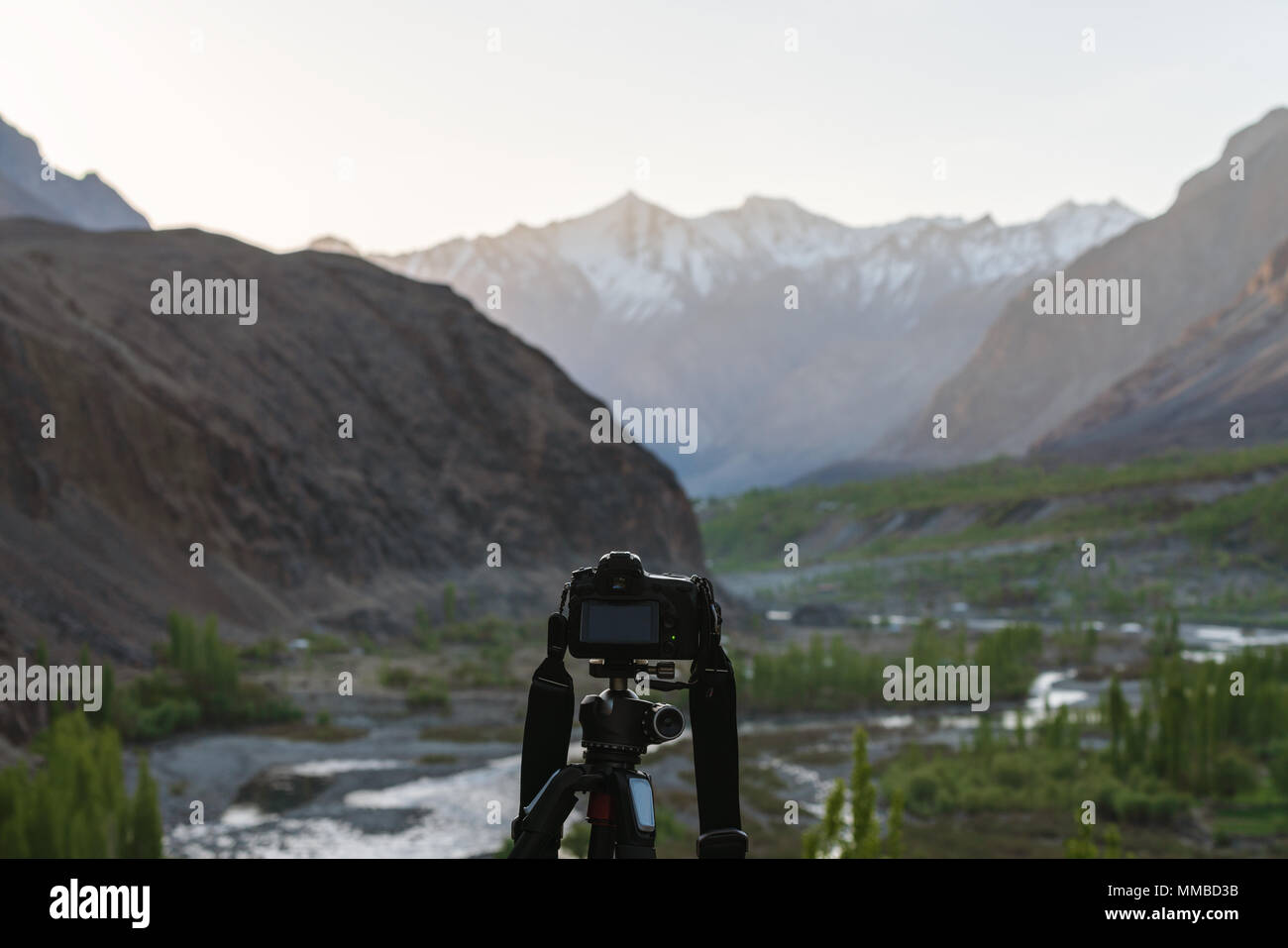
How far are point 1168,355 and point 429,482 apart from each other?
367 feet

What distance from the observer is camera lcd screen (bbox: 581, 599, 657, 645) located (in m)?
2.89

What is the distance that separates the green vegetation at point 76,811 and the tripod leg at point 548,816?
10.2 metres

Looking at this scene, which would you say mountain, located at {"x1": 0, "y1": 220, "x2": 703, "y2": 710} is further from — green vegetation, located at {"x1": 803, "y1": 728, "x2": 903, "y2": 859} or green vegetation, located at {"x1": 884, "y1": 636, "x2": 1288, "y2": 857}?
green vegetation, located at {"x1": 803, "y1": 728, "x2": 903, "y2": 859}

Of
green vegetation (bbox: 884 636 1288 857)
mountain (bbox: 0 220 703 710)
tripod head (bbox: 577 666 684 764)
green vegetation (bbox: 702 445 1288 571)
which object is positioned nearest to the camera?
tripod head (bbox: 577 666 684 764)

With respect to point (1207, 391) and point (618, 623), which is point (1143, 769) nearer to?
point (618, 623)

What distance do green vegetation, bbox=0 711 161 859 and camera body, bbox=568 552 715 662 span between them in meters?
10.3

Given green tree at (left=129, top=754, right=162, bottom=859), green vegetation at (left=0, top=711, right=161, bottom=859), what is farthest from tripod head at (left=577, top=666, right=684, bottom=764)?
green tree at (left=129, top=754, right=162, bottom=859)

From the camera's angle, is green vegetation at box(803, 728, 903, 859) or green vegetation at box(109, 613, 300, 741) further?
green vegetation at box(109, 613, 300, 741)

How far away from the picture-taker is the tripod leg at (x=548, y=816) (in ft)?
9.09

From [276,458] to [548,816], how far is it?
57223 mm

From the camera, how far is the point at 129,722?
3027cm

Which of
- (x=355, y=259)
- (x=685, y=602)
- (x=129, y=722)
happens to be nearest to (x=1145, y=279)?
(x=355, y=259)

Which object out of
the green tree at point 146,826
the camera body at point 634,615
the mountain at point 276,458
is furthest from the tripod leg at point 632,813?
the mountain at point 276,458
